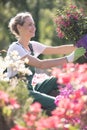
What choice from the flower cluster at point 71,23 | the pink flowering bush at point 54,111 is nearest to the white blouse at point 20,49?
the flower cluster at point 71,23

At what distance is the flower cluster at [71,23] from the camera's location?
5355 mm

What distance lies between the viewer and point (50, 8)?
1252 inches

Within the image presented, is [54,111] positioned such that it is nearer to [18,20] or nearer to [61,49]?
[18,20]

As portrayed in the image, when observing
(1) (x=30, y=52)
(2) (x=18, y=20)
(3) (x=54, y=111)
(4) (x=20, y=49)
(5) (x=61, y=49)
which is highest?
(5) (x=61, y=49)

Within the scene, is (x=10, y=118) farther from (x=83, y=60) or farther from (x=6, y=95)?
(x=83, y=60)

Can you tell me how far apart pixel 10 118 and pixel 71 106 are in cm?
37

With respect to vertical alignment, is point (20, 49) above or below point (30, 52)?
below

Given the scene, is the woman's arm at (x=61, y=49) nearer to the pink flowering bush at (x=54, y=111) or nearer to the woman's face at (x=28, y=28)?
the woman's face at (x=28, y=28)

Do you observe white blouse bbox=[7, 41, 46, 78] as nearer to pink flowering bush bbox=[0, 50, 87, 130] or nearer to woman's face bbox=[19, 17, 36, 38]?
woman's face bbox=[19, 17, 36, 38]

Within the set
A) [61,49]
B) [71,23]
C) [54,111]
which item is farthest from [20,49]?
[54,111]

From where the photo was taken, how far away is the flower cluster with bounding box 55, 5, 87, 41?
5.36 meters

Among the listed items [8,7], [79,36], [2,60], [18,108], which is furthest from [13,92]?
[8,7]

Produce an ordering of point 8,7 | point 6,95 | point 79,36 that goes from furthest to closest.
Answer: point 8,7 → point 79,36 → point 6,95

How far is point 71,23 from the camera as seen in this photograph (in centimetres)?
539
